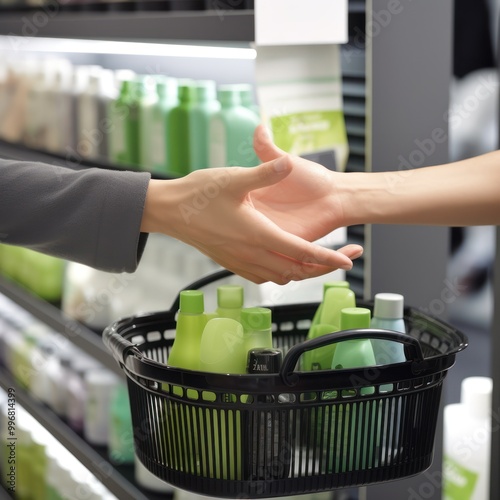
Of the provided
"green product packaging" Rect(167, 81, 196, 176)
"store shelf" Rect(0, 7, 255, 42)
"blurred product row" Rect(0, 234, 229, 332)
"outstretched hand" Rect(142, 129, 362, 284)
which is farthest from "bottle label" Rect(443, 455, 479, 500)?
"store shelf" Rect(0, 7, 255, 42)

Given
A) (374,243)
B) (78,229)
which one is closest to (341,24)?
(374,243)

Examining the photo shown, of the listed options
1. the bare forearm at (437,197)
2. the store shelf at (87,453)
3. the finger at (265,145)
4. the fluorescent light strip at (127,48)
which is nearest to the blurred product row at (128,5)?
the fluorescent light strip at (127,48)

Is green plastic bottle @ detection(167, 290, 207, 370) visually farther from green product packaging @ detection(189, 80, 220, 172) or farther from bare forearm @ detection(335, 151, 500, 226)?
green product packaging @ detection(189, 80, 220, 172)

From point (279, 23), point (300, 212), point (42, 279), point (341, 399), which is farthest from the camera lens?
point (42, 279)

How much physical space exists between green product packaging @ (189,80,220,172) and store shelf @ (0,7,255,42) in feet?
0.61

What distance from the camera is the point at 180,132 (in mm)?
2215

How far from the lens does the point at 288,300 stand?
73.7 inches

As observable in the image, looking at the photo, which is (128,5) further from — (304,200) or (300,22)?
(304,200)

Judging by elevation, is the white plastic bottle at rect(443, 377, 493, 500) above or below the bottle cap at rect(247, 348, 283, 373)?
below

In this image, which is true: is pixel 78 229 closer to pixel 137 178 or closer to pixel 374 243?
pixel 137 178

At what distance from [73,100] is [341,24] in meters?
1.38

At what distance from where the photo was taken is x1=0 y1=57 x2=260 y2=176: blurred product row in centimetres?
201

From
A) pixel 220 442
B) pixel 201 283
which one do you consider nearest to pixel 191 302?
pixel 201 283

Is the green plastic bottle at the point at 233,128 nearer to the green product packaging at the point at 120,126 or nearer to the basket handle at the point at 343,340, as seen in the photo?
the green product packaging at the point at 120,126
